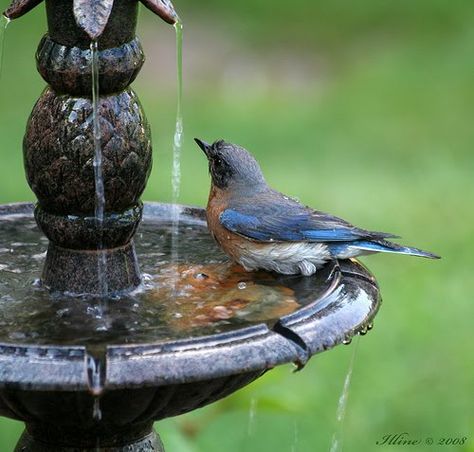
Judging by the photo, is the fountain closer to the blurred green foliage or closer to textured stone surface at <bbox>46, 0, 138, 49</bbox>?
textured stone surface at <bbox>46, 0, 138, 49</bbox>

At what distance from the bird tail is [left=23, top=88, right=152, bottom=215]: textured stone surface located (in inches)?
32.7

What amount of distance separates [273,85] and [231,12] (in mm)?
2370

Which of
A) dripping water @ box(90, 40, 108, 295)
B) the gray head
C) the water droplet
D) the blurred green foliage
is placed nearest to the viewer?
the water droplet

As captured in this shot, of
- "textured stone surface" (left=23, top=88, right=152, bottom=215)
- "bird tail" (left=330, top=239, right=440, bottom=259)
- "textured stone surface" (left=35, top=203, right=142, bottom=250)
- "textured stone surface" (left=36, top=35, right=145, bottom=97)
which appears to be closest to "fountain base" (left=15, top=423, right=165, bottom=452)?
"textured stone surface" (left=35, top=203, right=142, bottom=250)

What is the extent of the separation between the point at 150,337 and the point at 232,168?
1.18 meters

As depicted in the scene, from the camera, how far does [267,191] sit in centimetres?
421

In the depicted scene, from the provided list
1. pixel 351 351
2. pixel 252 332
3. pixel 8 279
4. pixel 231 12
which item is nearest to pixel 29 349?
pixel 252 332

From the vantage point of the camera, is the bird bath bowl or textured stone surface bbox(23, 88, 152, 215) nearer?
the bird bath bowl

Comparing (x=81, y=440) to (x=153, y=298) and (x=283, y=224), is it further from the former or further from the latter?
(x=283, y=224)

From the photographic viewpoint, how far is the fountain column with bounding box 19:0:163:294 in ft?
11.3

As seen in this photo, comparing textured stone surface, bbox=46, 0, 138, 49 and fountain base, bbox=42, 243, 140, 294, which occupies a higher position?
textured stone surface, bbox=46, 0, 138, 49

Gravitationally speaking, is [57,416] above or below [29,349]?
below

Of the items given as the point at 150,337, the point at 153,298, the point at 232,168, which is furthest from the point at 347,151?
the point at 150,337

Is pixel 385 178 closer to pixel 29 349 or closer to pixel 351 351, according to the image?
pixel 351 351
